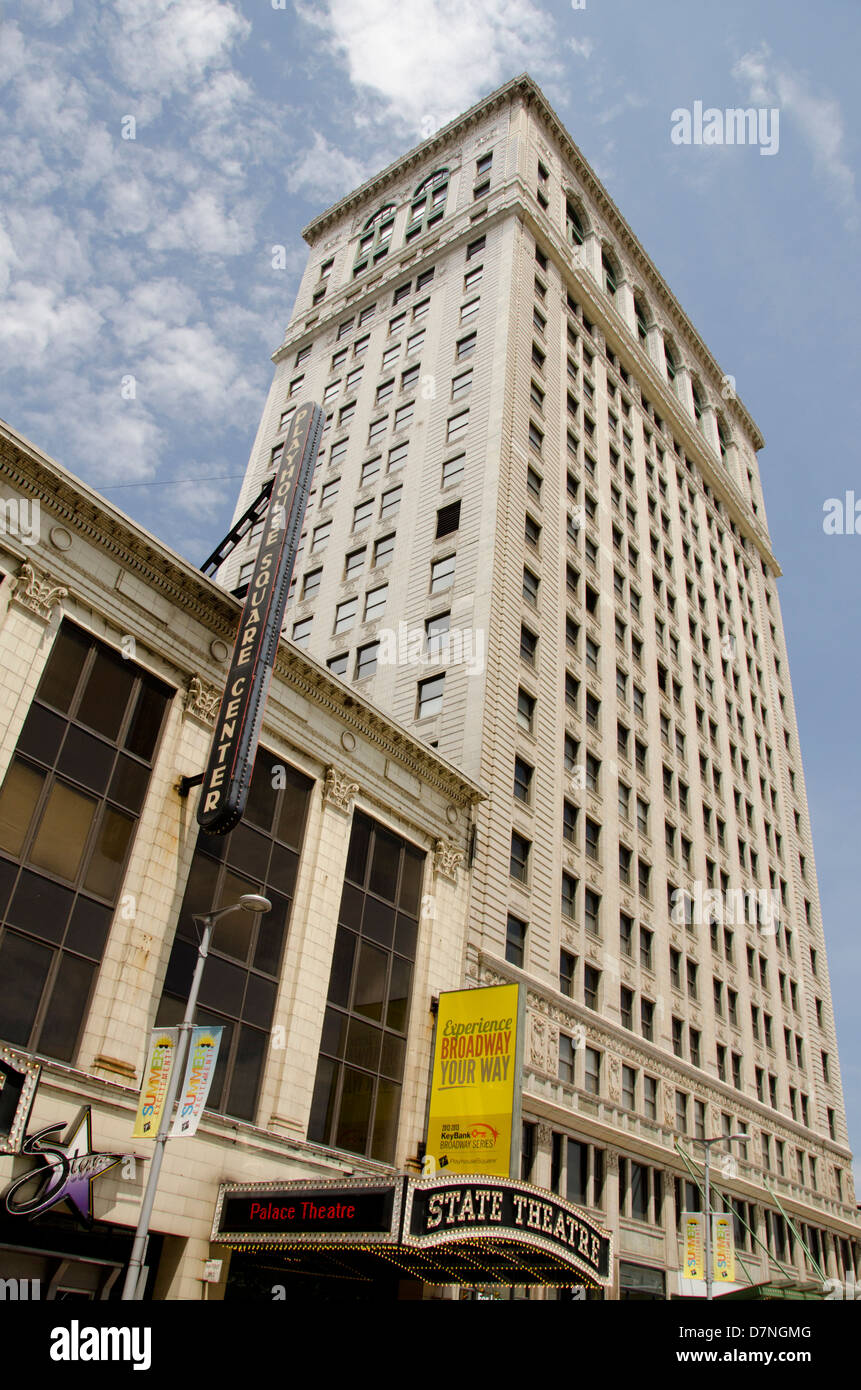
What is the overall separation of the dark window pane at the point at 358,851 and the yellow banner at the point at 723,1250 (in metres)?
17.5

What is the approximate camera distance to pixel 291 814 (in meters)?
26.9

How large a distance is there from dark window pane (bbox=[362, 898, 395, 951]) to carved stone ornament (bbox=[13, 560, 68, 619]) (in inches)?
482

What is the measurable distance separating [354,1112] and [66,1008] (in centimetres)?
908

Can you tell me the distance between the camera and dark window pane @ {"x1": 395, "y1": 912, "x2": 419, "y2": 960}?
1126 inches

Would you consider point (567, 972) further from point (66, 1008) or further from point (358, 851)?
point (66, 1008)

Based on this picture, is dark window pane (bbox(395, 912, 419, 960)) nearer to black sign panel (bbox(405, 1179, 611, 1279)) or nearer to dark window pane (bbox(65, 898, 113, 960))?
black sign panel (bbox(405, 1179, 611, 1279))

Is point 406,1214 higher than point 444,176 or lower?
lower

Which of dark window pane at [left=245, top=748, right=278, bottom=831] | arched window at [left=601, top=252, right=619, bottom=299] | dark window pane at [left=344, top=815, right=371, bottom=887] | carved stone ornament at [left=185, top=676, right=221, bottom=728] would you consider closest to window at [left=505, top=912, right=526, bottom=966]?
dark window pane at [left=344, top=815, right=371, bottom=887]

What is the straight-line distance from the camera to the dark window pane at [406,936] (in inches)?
1126

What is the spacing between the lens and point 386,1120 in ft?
86.7
